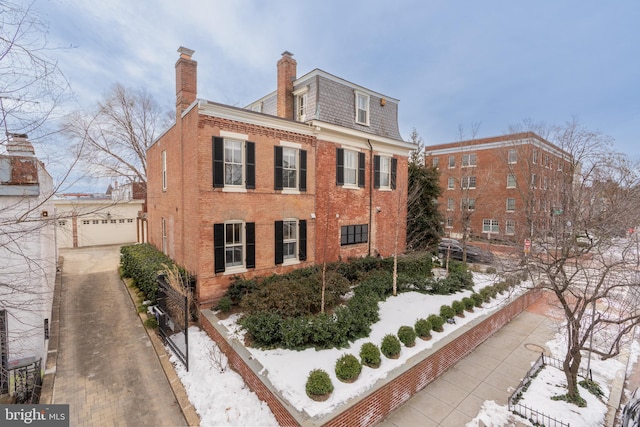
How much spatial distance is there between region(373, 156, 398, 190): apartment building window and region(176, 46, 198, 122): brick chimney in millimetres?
9494

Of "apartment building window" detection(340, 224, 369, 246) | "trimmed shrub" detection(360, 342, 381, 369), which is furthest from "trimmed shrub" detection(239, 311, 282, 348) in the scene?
"apartment building window" detection(340, 224, 369, 246)

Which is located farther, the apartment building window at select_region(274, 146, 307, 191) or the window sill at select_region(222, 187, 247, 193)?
the apartment building window at select_region(274, 146, 307, 191)

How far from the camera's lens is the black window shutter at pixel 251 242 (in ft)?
35.6

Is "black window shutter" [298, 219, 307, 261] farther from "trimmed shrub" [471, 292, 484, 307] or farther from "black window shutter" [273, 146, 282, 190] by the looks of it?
"trimmed shrub" [471, 292, 484, 307]

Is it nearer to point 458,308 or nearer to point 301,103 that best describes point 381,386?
point 458,308

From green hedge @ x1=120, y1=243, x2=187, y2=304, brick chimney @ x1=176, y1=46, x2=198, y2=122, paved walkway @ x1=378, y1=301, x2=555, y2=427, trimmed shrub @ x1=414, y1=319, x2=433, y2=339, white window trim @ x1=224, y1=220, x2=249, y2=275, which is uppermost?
brick chimney @ x1=176, y1=46, x2=198, y2=122

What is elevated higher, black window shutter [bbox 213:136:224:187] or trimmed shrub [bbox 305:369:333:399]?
black window shutter [bbox 213:136:224:187]

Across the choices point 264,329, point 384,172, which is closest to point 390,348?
point 264,329

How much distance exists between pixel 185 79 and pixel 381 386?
41.3 feet

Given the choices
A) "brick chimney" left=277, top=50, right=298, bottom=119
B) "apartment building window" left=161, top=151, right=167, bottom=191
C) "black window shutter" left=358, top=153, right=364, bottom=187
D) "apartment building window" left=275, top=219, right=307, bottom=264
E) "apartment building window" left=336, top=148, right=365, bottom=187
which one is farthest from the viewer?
"black window shutter" left=358, top=153, right=364, bottom=187

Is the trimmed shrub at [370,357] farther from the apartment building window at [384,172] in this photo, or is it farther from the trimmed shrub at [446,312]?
the apartment building window at [384,172]

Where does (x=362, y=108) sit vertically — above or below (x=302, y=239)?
above

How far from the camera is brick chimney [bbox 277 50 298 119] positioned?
1432cm

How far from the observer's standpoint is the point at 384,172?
1612 cm
